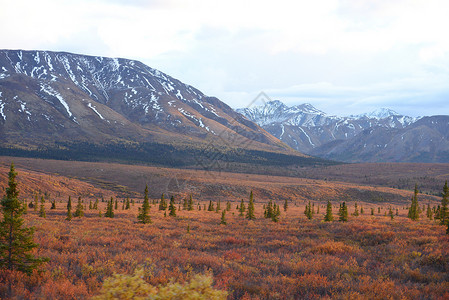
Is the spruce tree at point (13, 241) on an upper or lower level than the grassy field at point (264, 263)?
upper

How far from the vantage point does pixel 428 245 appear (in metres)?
13.1

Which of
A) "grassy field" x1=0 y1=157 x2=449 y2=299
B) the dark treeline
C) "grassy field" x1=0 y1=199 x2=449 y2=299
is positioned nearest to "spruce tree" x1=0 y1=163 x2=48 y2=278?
"grassy field" x1=0 y1=157 x2=449 y2=299

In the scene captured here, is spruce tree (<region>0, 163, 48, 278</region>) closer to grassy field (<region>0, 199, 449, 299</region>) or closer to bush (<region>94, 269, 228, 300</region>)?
grassy field (<region>0, 199, 449, 299</region>)

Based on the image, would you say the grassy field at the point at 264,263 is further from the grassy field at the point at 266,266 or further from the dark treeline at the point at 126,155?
the dark treeline at the point at 126,155

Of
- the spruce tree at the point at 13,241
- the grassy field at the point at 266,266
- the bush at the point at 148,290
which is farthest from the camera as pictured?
the spruce tree at the point at 13,241

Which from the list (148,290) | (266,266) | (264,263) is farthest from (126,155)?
(148,290)

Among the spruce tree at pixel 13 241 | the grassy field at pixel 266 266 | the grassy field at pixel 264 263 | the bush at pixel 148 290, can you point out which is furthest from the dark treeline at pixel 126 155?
the bush at pixel 148 290

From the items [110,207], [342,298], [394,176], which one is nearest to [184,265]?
[342,298]

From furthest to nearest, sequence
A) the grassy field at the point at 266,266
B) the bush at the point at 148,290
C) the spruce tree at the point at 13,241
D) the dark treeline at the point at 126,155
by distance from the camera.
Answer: the dark treeline at the point at 126,155 → the spruce tree at the point at 13,241 → the grassy field at the point at 266,266 → the bush at the point at 148,290

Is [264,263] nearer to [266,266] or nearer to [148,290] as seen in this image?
[266,266]

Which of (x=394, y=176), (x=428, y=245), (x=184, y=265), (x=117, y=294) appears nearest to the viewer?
(x=117, y=294)

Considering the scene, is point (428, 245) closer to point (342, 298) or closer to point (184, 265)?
point (342, 298)

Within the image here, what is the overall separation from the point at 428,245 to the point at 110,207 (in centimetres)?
2521

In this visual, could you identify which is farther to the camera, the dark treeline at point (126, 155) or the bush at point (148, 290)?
the dark treeline at point (126, 155)
